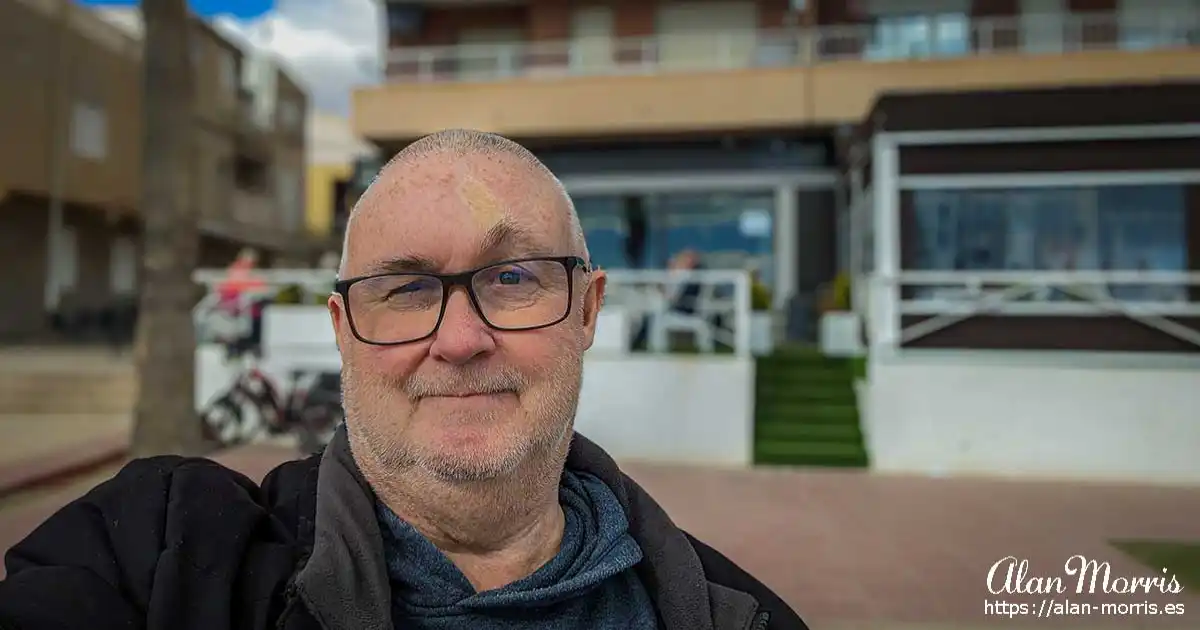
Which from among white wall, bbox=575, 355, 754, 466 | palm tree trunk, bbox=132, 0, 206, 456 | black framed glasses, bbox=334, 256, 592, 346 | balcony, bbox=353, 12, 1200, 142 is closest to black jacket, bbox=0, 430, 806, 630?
black framed glasses, bbox=334, 256, 592, 346

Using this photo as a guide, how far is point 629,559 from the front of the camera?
1.22 metres

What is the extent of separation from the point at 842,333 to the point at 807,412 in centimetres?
168

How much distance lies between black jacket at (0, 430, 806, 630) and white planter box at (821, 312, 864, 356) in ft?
27.8

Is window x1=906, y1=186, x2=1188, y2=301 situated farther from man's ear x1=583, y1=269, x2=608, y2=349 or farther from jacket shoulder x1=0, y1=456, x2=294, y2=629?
jacket shoulder x1=0, y1=456, x2=294, y2=629

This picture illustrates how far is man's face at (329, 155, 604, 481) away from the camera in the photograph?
3.32 feet

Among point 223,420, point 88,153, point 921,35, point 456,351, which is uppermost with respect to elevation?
point 921,35

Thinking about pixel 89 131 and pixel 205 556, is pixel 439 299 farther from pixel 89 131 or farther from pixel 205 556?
pixel 89 131

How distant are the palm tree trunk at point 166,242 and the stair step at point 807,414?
188 inches

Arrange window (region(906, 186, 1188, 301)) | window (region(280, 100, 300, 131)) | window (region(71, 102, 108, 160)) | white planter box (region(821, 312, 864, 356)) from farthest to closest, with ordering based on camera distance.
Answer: window (region(280, 100, 300, 131)) < window (region(71, 102, 108, 160)) < white planter box (region(821, 312, 864, 356)) < window (region(906, 186, 1188, 301))

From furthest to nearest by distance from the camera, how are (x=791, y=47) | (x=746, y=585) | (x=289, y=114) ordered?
1. (x=289, y=114)
2. (x=791, y=47)
3. (x=746, y=585)

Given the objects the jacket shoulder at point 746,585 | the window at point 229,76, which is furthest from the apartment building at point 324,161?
the jacket shoulder at point 746,585

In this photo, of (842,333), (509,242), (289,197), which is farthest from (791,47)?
(289,197)

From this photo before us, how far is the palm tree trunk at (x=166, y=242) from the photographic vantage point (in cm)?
631

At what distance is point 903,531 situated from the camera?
215 inches
